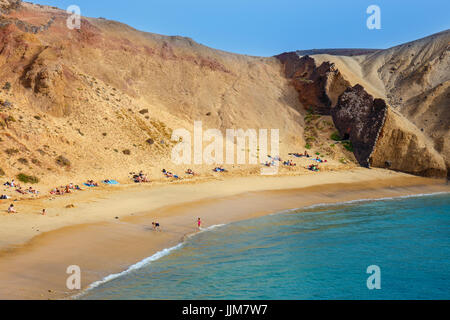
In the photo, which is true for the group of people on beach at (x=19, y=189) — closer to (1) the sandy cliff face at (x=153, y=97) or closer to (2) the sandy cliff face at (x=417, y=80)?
(1) the sandy cliff face at (x=153, y=97)

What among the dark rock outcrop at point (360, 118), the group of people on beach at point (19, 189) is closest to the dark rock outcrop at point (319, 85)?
the dark rock outcrop at point (360, 118)

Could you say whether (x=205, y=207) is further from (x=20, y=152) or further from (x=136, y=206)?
(x=20, y=152)

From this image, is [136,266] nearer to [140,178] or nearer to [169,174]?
[140,178]

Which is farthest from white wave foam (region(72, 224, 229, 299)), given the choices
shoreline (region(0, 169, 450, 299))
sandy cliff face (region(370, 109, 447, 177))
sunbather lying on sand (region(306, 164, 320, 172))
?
sandy cliff face (region(370, 109, 447, 177))

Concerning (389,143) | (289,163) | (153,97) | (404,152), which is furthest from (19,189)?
(404,152)

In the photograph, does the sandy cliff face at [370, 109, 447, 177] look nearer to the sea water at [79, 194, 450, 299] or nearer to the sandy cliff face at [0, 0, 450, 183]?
the sandy cliff face at [0, 0, 450, 183]
